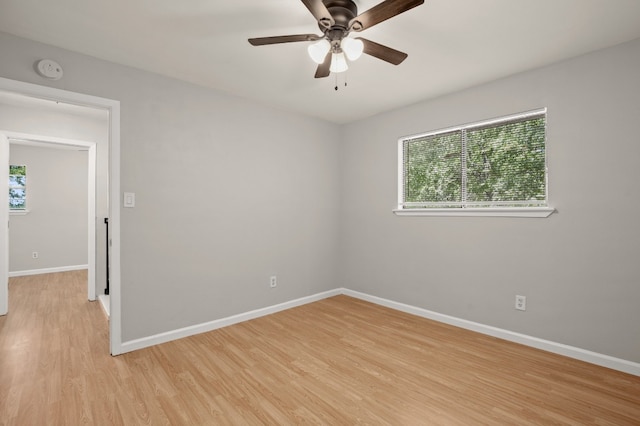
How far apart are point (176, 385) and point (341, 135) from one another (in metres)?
3.57

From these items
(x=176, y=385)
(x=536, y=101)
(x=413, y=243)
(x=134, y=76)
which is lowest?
(x=176, y=385)

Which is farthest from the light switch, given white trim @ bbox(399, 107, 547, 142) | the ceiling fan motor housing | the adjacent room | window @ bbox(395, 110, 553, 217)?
white trim @ bbox(399, 107, 547, 142)

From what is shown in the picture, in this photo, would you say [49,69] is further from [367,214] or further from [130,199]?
[367,214]

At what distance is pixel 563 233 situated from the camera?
2580mm

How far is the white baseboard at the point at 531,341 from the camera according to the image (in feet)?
7.61

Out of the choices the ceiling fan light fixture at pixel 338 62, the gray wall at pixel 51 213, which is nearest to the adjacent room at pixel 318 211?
the ceiling fan light fixture at pixel 338 62

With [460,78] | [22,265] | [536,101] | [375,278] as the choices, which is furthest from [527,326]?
[22,265]

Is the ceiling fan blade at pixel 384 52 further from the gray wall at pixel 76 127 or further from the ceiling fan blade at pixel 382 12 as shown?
the gray wall at pixel 76 127

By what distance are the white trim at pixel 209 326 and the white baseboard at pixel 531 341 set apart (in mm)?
1116

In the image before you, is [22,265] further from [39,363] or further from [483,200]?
[483,200]

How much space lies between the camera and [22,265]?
567cm

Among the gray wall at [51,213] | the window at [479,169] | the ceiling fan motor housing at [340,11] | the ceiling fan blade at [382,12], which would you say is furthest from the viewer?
the gray wall at [51,213]

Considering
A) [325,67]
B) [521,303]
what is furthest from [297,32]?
[521,303]

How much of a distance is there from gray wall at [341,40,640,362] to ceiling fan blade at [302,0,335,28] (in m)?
1.63
